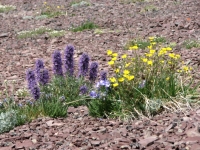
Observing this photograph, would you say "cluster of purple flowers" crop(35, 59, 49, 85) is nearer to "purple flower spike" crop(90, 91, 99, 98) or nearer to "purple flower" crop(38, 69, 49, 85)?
"purple flower" crop(38, 69, 49, 85)

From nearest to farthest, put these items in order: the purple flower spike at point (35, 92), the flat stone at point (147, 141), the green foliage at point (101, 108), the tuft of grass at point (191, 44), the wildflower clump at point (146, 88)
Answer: the flat stone at point (147, 141) → the wildflower clump at point (146, 88) → the green foliage at point (101, 108) → the purple flower spike at point (35, 92) → the tuft of grass at point (191, 44)

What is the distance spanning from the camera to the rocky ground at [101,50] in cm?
472

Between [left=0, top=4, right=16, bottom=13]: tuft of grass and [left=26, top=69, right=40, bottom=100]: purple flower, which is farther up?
[left=0, top=4, right=16, bottom=13]: tuft of grass

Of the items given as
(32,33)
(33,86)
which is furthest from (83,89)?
(32,33)

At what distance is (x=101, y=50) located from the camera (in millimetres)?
10133

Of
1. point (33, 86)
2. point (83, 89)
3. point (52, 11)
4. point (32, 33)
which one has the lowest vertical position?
point (83, 89)

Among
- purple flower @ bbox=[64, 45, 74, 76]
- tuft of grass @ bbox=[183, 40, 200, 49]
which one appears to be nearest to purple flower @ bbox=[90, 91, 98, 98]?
purple flower @ bbox=[64, 45, 74, 76]

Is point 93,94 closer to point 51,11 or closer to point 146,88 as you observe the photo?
point 146,88

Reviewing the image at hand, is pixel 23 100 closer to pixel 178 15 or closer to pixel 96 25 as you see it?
pixel 96 25

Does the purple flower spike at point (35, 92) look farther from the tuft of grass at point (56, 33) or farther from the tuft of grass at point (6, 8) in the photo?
the tuft of grass at point (6, 8)

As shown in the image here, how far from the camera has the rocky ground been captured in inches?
186

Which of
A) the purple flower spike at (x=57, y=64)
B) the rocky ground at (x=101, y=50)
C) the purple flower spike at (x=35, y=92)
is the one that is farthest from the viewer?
the purple flower spike at (x=57, y=64)

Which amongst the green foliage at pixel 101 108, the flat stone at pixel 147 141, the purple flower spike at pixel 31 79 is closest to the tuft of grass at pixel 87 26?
the purple flower spike at pixel 31 79

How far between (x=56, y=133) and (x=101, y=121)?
710 mm
